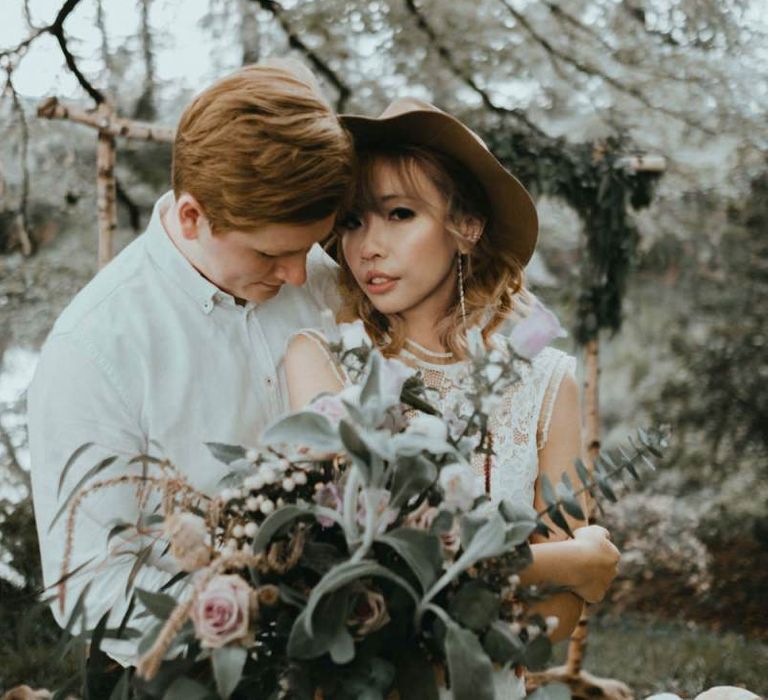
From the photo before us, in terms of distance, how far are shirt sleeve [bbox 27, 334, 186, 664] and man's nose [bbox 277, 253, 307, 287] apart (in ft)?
1.16

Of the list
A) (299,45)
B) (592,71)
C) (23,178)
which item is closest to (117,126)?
(23,178)

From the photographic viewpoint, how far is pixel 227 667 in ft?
3.64

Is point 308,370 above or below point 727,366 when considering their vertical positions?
above

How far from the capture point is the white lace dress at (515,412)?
6.59 ft

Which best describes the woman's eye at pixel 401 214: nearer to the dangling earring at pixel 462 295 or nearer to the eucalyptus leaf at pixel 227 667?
the dangling earring at pixel 462 295

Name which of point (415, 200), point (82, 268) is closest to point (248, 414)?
point (415, 200)

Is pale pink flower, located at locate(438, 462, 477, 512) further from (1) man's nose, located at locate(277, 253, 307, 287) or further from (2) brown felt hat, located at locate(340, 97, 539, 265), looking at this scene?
(2) brown felt hat, located at locate(340, 97, 539, 265)

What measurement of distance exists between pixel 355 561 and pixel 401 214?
38.7 inches

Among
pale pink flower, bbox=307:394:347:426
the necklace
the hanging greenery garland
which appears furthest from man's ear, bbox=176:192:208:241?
the hanging greenery garland

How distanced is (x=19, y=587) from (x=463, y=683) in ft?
10.9

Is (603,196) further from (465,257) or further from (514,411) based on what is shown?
(514,411)

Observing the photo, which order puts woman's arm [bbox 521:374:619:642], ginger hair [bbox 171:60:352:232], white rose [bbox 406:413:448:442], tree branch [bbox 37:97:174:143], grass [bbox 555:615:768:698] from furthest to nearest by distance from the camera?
grass [bbox 555:615:768:698], tree branch [bbox 37:97:174:143], ginger hair [bbox 171:60:352:232], woman's arm [bbox 521:374:619:642], white rose [bbox 406:413:448:442]

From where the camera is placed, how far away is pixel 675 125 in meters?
6.02

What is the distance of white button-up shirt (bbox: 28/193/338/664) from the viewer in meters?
1.76
